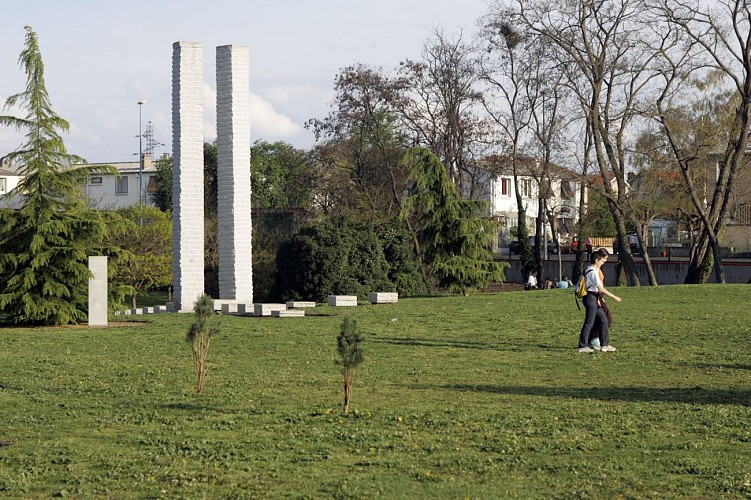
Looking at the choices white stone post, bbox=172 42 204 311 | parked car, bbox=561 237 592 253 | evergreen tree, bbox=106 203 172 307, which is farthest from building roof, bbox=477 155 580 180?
white stone post, bbox=172 42 204 311

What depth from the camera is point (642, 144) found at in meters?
50.4

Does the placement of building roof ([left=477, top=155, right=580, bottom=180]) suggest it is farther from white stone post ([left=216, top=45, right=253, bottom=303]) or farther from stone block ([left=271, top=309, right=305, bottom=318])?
stone block ([left=271, top=309, right=305, bottom=318])

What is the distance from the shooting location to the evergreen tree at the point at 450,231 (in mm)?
37906

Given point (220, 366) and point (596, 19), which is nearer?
point (220, 366)

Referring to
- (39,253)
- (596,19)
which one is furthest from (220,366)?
(596,19)

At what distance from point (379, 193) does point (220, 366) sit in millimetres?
44973

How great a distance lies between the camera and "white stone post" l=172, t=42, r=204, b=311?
3131 centimetres

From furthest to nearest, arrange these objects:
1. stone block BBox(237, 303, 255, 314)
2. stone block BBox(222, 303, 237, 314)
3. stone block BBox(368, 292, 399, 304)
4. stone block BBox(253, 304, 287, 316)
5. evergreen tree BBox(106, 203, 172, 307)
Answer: evergreen tree BBox(106, 203, 172, 307) → stone block BBox(368, 292, 399, 304) → stone block BBox(222, 303, 237, 314) → stone block BBox(237, 303, 255, 314) → stone block BBox(253, 304, 287, 316)

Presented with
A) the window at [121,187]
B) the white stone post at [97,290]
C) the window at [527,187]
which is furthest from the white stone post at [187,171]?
the window at [121,187]

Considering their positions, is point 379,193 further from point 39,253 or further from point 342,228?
point 39,253

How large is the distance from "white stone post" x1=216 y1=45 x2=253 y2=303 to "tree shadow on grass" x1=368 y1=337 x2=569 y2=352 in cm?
1142

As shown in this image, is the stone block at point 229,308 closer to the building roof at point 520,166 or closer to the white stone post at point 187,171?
the white stone post at point 187,171

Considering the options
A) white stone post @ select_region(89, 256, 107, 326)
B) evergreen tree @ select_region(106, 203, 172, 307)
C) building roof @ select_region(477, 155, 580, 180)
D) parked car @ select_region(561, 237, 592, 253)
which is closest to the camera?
white stone post @ select_region(89, 256, 107, 326)

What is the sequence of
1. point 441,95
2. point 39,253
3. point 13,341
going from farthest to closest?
point 441,95, point 39,253, point 13,341
